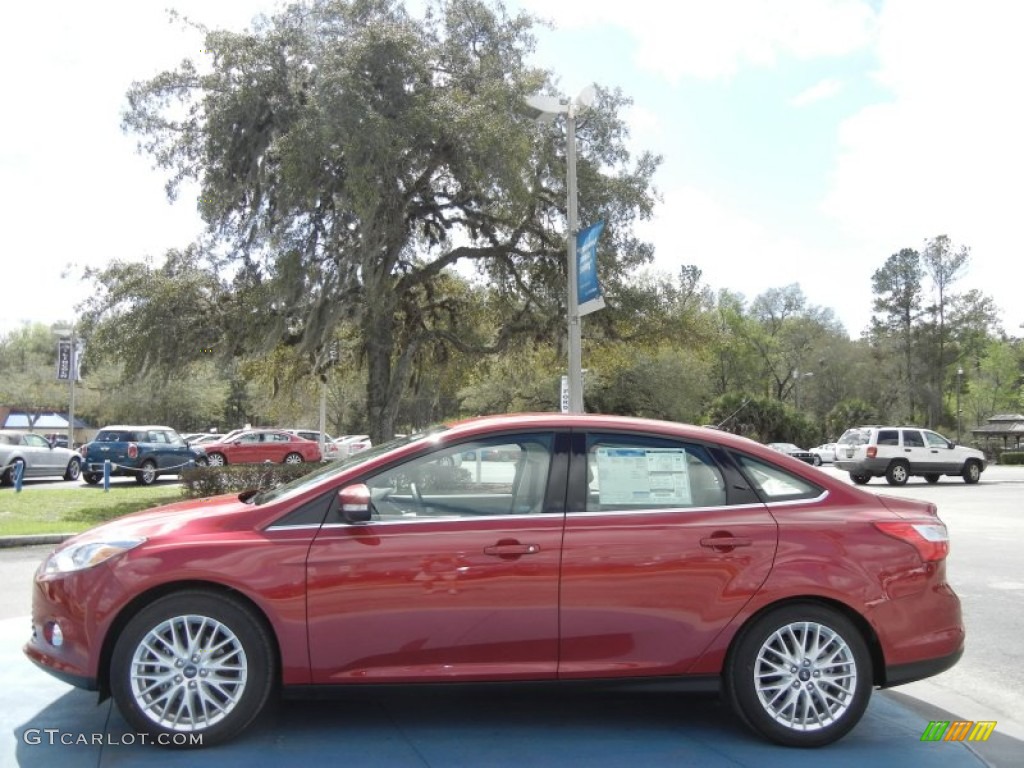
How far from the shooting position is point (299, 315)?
19.5 meters

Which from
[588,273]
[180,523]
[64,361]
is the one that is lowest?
[180,523]

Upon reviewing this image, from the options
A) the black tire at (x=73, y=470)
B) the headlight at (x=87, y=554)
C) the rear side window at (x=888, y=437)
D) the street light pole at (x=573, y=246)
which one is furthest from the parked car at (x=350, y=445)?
the headlight at (x=87, y=554)

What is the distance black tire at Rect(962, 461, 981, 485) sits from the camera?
2680cm

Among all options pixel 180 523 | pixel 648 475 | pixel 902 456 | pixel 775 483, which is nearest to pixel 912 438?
pixel 902 456

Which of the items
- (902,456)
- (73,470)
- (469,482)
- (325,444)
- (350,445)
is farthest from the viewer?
(350,445)

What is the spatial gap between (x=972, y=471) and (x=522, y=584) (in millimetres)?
27372

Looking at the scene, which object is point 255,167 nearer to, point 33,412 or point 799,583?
point 799,583

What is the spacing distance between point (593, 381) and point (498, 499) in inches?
1736

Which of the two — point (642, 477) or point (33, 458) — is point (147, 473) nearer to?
point (33, 458)

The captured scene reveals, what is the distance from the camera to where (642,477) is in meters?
4.33

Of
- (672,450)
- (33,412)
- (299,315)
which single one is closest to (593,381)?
(299,315)

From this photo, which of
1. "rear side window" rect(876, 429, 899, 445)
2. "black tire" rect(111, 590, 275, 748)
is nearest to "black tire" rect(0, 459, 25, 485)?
"black tire" rect(111, 590, 275, 748)

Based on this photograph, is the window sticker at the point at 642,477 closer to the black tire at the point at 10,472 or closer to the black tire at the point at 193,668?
the black tire at the point at 193,668

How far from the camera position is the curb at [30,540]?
1107 centimetres
